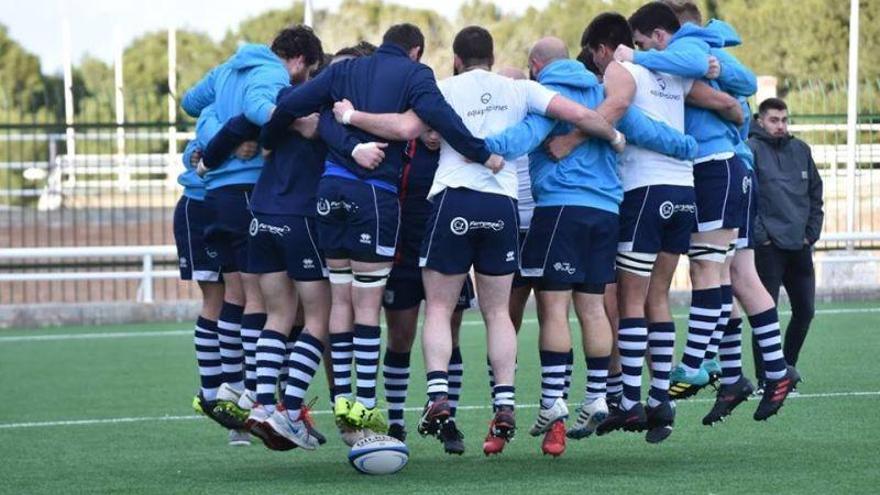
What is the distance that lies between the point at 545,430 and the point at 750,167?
2.28 meters

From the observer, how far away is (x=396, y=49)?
1119 cm

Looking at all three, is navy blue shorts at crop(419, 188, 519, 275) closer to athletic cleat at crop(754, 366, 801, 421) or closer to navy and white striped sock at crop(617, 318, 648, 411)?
navy and white striped sock at crop(617, 318, 648, 411)

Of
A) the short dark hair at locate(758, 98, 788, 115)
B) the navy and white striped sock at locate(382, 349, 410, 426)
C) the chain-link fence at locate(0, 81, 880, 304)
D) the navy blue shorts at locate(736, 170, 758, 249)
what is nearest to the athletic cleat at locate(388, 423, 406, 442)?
the navy and white striped sock at locate(382, 349, 410, 426)

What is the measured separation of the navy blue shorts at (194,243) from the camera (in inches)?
509

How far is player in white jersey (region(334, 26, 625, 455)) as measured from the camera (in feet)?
35.8

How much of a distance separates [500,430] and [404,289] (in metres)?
1.22

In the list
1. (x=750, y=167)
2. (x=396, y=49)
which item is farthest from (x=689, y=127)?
(x=396, y=49)

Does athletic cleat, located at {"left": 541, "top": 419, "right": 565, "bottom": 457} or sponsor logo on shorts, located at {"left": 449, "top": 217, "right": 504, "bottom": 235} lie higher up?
sponsor logo on shorts, located at {"left": 449, "top": 217, "right": 504, "bottom": 235}

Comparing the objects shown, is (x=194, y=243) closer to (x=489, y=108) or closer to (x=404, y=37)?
(x=404, y=37)

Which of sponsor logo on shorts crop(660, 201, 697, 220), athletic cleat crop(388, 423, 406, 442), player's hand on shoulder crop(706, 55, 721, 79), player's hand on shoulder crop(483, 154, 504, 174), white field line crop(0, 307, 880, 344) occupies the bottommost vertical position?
white field line crop(0, 307, 880, 344)

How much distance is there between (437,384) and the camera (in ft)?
35.7

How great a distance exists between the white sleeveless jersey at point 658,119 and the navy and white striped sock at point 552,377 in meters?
1.09

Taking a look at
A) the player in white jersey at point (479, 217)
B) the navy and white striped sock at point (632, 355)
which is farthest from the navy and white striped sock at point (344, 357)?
the navy and white striped sock at point (632, 355)

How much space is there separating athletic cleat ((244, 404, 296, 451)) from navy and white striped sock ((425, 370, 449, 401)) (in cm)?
92
